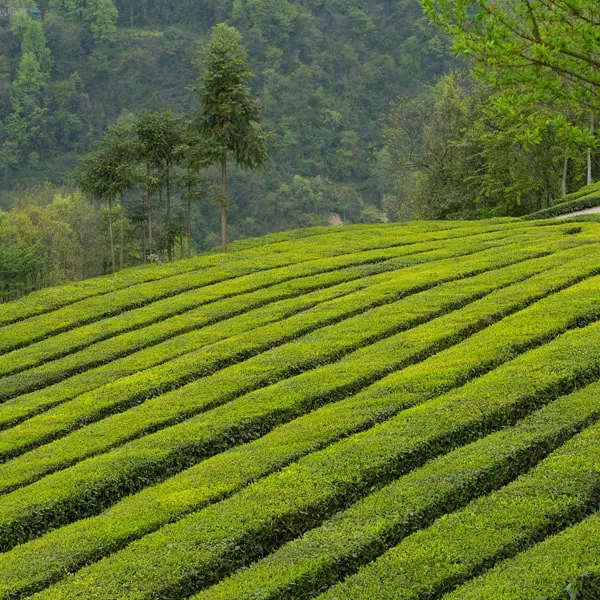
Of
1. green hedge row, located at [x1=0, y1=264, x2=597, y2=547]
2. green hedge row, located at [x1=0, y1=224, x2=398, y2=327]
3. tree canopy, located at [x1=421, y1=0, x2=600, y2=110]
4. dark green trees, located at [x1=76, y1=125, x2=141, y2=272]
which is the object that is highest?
tree canopy, located at [x1=421, y1=0, x2=600, y2=110]

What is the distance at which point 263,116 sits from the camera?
75.9 meters

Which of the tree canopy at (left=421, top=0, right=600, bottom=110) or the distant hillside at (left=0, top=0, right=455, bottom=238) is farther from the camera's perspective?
the distant hillside at (left=0, top=0, right=455, bottom=238)

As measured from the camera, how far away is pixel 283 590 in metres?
12.5

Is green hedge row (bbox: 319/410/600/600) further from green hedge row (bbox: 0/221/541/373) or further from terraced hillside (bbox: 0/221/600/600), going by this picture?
green hedge row (bbox: 0/221/541/373)

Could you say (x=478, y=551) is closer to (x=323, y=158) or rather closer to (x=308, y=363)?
(x=308, y=363)

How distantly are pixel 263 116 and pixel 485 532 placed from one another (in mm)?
65569

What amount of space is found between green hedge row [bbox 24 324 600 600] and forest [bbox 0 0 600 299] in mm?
45754

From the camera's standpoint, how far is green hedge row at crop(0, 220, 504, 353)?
96.7ft

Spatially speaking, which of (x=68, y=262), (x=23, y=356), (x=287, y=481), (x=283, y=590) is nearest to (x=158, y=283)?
(x=23, y=356)

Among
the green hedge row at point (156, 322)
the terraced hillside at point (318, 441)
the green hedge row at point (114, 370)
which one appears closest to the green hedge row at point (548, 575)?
the terraced hillside at point (318, 441)

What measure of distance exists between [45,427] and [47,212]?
6902cm

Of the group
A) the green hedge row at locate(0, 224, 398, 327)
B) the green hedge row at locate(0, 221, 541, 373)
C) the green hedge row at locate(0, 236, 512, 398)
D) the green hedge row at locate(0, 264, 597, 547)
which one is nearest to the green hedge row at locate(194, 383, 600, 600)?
the green hedge row at locate(0, 264, 597, 547)

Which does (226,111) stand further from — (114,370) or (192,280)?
(114,370)

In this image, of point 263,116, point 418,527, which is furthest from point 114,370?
point 263,116
